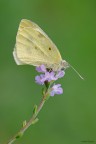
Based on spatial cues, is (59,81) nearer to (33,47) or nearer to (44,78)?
(33,47)

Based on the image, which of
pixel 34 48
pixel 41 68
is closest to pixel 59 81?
pixel 34 48

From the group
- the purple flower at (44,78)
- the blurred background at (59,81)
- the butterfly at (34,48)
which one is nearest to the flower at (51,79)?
the purple flower at (44,78)

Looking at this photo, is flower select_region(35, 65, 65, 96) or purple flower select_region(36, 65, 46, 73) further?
purple flower select_region(36, 65, 46, 73)

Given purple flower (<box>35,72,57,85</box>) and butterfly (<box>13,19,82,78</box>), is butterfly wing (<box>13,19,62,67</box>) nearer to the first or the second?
butterfly (<box>13,19,82,78</box>)

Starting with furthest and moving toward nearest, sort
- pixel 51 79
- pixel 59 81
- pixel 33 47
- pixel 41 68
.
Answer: pixel 59 81 < pixel 33 47 < pixel 41 68 < pixel 51 79

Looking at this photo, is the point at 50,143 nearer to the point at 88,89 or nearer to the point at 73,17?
the point at 88,89

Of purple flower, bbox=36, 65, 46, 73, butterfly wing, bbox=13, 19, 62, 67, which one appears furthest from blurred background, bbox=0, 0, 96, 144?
purple flower, bbox=36, 65, 46, 73
